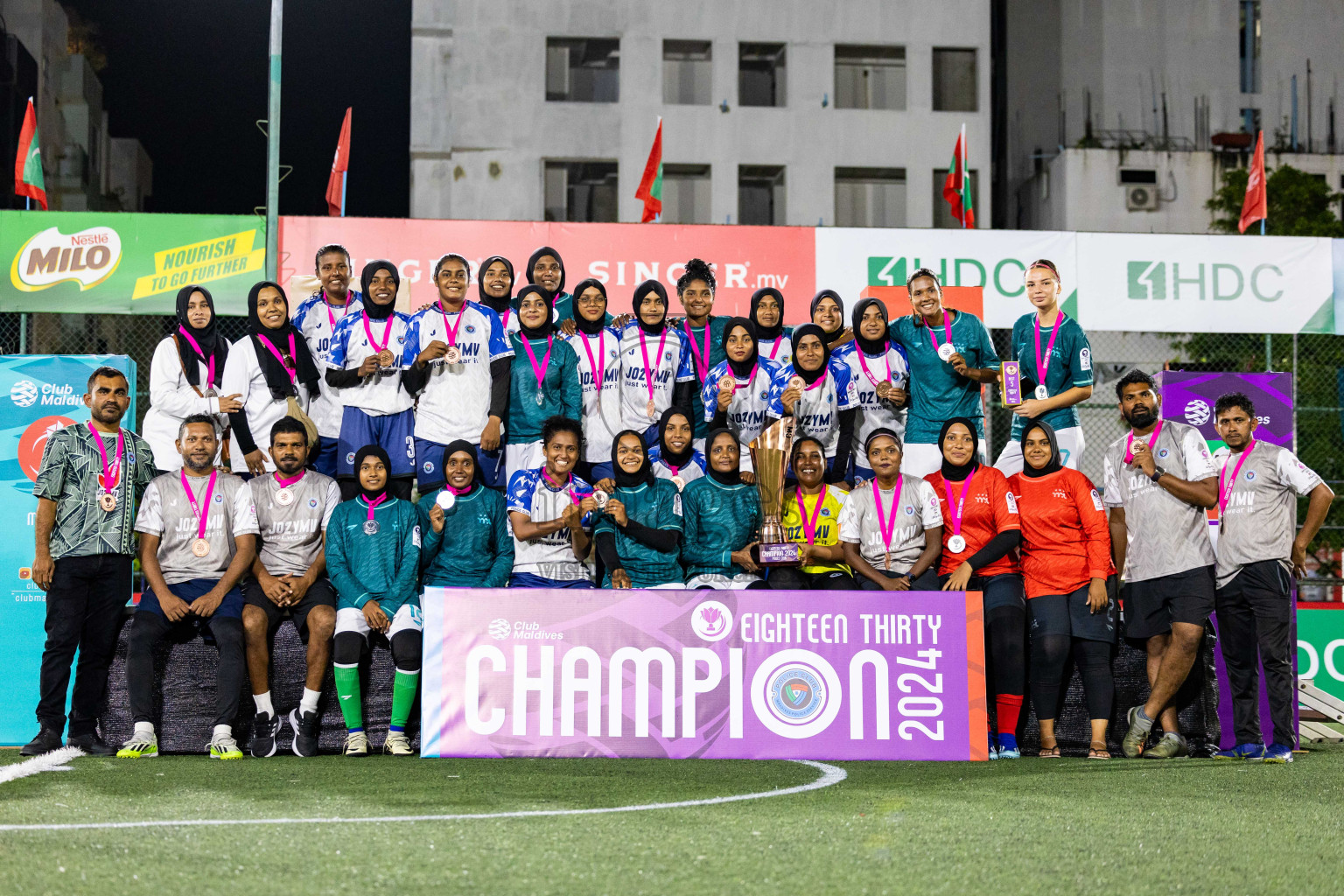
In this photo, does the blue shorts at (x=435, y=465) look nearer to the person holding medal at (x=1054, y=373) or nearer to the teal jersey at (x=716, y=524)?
the teal jersey at (x=716, y=524)

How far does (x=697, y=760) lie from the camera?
21.9 feet

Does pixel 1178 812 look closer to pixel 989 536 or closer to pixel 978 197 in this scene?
pixel 989 536

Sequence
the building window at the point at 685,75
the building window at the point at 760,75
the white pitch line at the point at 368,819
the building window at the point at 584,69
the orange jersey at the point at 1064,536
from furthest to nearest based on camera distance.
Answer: the building window at the point at 760,75, the building window at the point at 685,75, the building window at the point at 584,69, the orange jersey at the point at 1064,536, the white pitch line at the point at 368,819

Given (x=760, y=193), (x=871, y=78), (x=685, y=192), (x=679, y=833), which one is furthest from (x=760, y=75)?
(x=679, y=833)

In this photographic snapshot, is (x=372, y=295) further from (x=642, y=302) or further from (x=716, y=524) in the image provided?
(x=716, y=524)

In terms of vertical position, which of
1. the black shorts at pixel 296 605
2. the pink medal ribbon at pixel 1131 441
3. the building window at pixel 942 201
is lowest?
the black shorts at pixel 296 605

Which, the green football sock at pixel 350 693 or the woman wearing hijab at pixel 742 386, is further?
the woman wearing hijab at pixel 742 386

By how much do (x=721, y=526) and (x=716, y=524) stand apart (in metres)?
0.03

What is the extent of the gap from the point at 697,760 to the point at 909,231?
8083 millimetres

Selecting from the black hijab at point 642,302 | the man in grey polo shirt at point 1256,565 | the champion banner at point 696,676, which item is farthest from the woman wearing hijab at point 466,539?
the man in grey polo shirt at point 1256,565

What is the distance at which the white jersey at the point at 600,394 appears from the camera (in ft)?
28.5

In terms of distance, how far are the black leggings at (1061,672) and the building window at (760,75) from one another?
25.3 m

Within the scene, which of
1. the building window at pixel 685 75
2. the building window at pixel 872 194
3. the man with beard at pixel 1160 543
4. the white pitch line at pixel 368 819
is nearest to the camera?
the white pitch line at pixel 368 819

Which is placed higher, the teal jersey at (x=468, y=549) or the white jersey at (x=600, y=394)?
the white jersey at (x=600, y=394)
